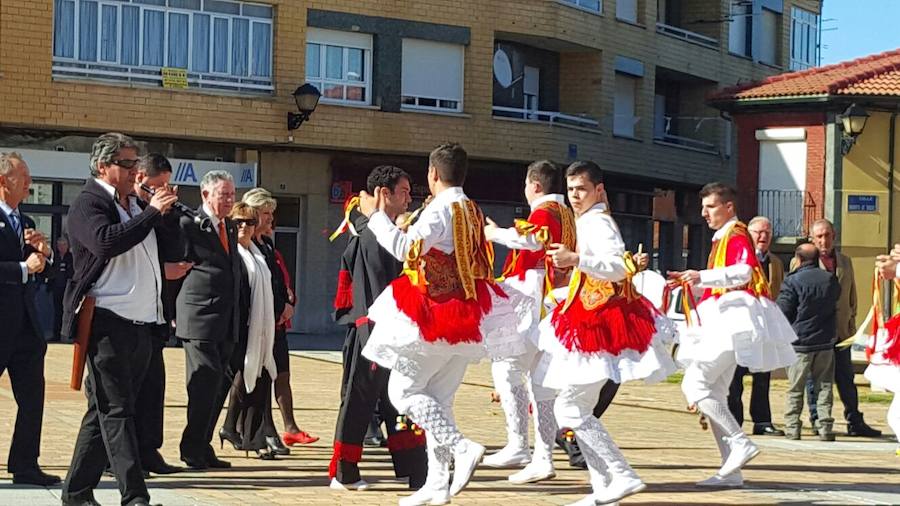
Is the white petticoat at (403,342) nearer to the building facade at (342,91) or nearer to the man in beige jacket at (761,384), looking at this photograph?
the man in beige jacket at (761,384)

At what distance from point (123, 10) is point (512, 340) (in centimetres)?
2410

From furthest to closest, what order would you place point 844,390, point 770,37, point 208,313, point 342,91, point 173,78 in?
point 770,37, point 342,91, point 173,78, point 844,390, point 208,313

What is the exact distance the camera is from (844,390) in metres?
15.4

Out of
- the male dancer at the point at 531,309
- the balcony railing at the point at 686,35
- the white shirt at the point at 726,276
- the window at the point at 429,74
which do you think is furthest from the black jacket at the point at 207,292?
the balcony railing at the point at 686,35

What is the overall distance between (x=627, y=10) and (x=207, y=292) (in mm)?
31531

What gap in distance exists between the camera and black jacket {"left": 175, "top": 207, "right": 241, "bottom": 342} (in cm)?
1112

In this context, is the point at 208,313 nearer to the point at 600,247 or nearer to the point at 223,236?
the point at 223,236

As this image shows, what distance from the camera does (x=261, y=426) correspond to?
1189 cm

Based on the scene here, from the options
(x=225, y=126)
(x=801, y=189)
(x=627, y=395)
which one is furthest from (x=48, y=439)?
(x=801, y=189)

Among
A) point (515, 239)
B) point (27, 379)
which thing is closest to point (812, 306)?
point (515, 239)

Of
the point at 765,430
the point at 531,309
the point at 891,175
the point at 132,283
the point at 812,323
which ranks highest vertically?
the point at 891,175

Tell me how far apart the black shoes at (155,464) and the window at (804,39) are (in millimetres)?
40613

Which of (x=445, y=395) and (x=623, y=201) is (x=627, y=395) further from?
(x=623, y=201)

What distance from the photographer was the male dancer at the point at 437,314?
915cm
